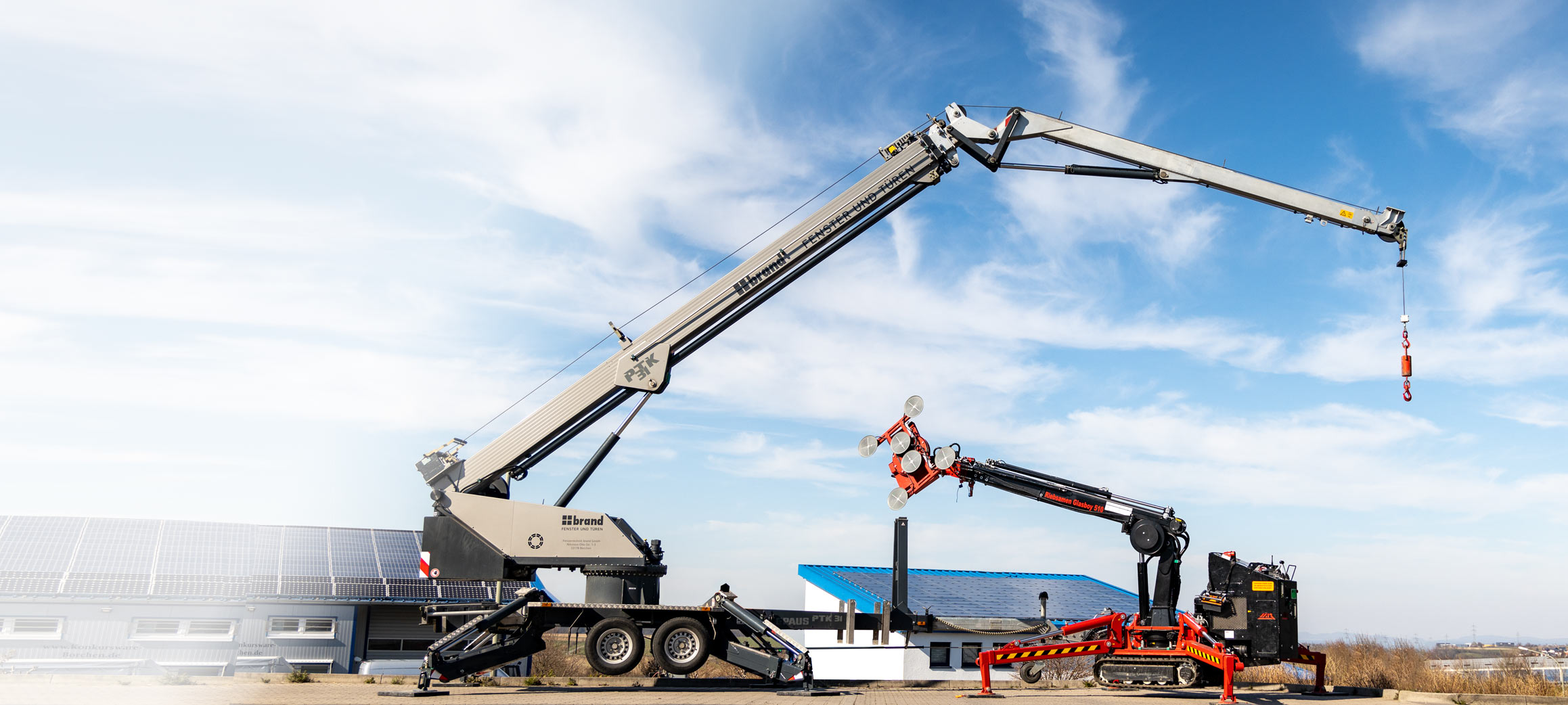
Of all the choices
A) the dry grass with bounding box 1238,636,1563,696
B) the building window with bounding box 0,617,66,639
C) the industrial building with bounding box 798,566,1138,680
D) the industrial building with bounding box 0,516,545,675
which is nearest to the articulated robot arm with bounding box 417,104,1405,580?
the dry grass with bounding box 1238,636,1563,696

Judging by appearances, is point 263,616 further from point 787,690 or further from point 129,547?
point 787,690

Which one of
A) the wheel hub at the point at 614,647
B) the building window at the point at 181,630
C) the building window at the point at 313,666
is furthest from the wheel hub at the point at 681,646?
the building window at the point at 181,630

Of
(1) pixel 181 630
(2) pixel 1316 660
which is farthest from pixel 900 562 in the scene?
(1) pixel 181 630

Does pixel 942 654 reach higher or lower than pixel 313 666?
higher

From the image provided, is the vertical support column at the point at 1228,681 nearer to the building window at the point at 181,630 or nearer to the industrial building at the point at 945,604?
the industrial building at the point at 945,604

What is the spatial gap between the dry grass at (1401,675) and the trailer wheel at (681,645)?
38.7ft

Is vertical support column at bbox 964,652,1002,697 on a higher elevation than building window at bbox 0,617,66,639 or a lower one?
higher

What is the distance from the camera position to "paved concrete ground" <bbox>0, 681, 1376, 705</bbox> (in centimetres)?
1178

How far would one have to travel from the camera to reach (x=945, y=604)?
3272 cm

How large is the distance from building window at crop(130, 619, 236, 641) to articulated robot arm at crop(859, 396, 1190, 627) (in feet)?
64.1

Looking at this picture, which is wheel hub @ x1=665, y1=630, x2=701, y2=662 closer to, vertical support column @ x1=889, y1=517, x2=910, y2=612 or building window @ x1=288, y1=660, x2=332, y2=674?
vertical support column @ x1=889, y1=517, x2=910, y2=612

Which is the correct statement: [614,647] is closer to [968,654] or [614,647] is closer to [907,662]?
[907,662]

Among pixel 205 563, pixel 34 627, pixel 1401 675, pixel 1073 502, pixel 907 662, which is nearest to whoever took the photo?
pixel 1073 502

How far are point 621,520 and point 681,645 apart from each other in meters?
2.15
